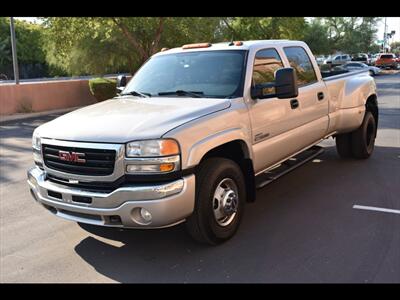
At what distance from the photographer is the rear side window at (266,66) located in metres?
4.77

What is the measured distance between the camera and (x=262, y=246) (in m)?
4.10

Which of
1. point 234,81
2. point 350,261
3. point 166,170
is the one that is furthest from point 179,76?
point 350,261

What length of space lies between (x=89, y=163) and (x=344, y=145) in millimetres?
4787

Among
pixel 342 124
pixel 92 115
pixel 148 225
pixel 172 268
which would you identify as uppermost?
pixel 92 115

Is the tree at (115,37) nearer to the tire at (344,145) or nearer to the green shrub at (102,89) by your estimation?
the green shrub at (102,89)

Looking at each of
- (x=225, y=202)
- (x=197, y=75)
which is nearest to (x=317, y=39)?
(x=197, y=75)

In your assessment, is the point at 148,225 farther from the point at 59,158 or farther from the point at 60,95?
the point at 60,95

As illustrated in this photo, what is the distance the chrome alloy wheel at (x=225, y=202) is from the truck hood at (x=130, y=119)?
721mm

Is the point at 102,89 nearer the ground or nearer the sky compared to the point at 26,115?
nearer the sky

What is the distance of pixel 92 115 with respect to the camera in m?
4.23

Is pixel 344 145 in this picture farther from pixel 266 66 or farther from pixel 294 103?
pixel 266 66

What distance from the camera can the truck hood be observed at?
3.65 metres

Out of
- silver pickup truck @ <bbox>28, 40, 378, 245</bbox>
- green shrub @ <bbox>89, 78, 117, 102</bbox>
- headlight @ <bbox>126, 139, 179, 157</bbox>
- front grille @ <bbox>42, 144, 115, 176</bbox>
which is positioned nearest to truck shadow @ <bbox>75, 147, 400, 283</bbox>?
silver pickup truck @ <bbox>28, 40, 378, 245</bbox>
